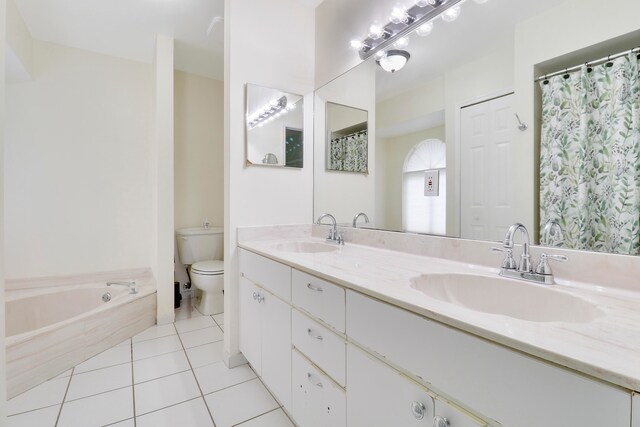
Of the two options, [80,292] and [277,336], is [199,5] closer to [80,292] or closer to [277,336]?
[277,336]

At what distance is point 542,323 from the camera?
1.95ft

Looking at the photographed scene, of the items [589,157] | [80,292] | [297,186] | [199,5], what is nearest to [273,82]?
[297,186]

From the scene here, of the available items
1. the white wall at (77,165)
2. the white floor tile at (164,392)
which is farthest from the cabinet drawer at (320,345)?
the white wall at (77,165)

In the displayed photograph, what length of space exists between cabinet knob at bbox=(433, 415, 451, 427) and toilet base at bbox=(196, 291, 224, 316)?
254 cm

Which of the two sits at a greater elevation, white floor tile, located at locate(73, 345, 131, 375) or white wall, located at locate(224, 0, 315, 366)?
white wall, located at locate(224, 0, 315, 366)

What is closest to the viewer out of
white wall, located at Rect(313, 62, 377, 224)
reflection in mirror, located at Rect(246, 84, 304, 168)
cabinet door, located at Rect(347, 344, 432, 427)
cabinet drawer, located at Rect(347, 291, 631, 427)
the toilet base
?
cabinet drawer, located at Rect(347, 291, 631, 427)

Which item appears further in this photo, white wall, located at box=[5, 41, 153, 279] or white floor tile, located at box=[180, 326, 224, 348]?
white wall, located at box=[5, 41, 153, 279]

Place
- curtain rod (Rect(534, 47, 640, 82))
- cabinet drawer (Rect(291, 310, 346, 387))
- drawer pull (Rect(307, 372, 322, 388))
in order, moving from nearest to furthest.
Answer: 1. curtain rod (Rect(534, 47, 640, 82))
2. cabinet drawer (Rect(291, 310, 346, 387))
3. drawer pull (Rect(307, 372, 322, 388))

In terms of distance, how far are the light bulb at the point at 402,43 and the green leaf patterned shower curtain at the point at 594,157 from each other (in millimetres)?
784

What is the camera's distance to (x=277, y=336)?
4.58ft

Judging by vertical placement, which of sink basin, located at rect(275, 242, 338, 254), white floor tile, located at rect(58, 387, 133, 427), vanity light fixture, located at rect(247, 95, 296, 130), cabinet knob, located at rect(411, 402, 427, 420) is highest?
vanity light fixture, located at rect(247, 95, 296, 130)

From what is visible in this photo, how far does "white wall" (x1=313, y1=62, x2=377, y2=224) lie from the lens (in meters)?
1.81

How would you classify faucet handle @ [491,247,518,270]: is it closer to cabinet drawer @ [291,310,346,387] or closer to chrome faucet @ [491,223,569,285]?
chrome faucet @ [491,223,569,285]

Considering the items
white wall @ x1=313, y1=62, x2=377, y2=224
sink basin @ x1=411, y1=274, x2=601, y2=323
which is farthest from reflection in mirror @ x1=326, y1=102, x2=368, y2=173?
sink basin @ x1=411, y1=274, x2=601, y2=323
